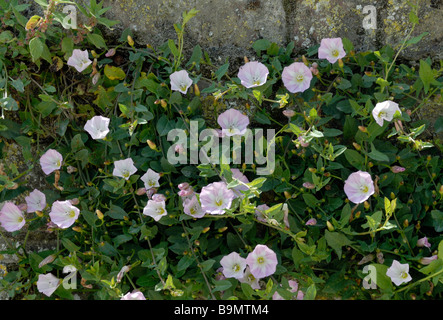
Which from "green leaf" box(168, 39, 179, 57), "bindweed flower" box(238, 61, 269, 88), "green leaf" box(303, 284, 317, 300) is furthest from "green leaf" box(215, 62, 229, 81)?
"green leaf" box(303, 284, 317, 300)

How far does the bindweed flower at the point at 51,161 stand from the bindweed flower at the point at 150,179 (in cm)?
32

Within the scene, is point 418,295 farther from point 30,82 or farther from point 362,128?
point 30,82

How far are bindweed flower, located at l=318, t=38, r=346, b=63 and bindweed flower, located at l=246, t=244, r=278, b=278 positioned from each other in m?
0.72

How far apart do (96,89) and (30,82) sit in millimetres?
256

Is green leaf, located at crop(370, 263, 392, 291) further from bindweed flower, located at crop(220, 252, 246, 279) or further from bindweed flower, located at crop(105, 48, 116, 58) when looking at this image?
bindweed flower, located at crop(105, 48, 116, 58)

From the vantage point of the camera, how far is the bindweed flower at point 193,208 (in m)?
1.65

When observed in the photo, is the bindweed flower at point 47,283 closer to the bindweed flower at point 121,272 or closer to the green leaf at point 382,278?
the bindweed flower at point 121,272

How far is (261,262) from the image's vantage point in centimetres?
162

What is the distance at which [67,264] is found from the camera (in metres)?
1.68

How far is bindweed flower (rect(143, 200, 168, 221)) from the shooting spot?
1658 mm

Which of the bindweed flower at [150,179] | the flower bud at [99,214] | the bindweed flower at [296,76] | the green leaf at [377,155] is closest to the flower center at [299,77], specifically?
the bindweed flower at [296,76]

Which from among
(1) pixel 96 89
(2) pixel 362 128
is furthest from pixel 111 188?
(2) pixel 362 128

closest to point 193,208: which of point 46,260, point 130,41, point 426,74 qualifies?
point 46,260

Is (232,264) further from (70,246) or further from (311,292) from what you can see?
(70,246)
